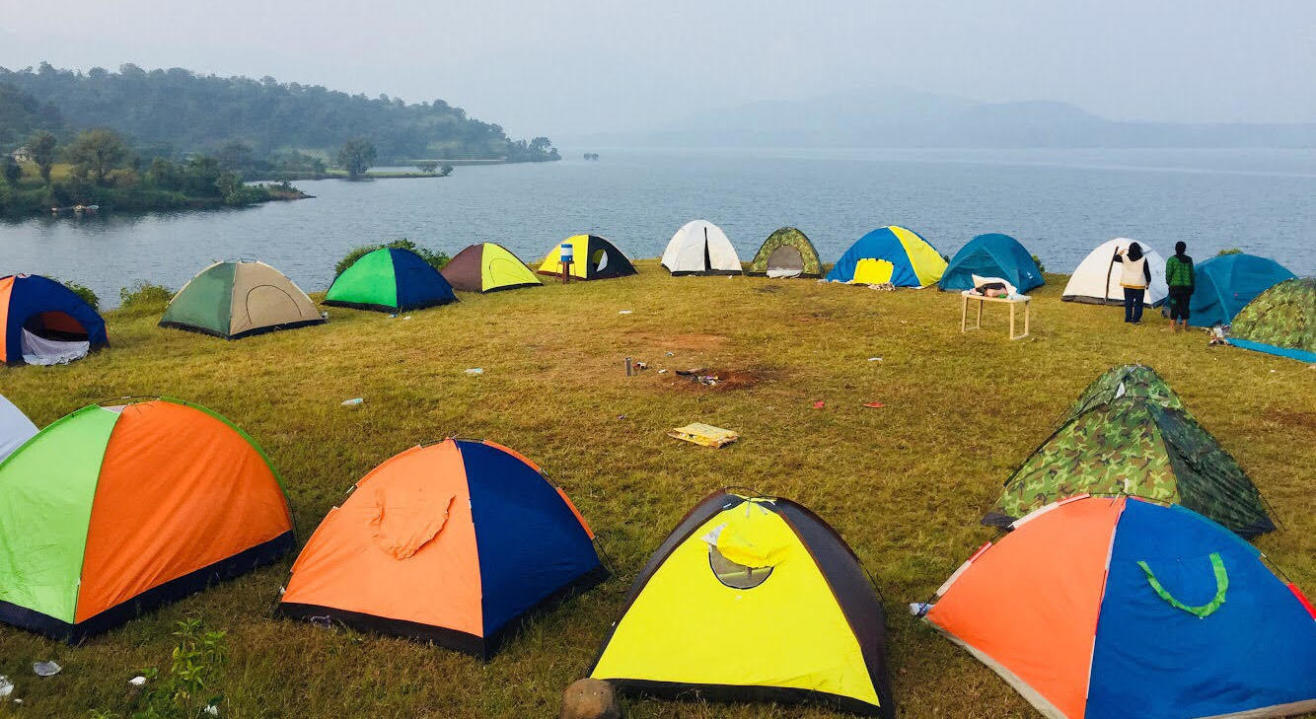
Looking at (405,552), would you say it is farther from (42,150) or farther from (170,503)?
(42,150)

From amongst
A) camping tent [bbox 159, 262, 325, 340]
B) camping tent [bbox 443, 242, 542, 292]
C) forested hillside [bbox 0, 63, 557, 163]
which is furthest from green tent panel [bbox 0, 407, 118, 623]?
forested hillside [bbox 0, 63, 557, 163]

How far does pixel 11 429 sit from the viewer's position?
834cm

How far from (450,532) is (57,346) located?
453 inches

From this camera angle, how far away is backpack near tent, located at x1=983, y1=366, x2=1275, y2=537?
7199 millimetres

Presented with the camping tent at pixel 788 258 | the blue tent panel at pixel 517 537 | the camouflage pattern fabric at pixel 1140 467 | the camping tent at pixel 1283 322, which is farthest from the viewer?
the camping tent at pixel 788 258

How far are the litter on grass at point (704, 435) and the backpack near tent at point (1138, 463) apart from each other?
307 centimetres

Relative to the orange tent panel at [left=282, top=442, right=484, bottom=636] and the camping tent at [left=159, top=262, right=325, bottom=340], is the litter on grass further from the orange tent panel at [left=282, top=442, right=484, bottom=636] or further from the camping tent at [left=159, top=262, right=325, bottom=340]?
the camping tent at [left=159, top=262, right=325, bottom=340]

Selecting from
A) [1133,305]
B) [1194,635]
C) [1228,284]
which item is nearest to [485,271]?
[1133,305]

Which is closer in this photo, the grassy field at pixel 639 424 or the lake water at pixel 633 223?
the grassy field at pixel 639 424

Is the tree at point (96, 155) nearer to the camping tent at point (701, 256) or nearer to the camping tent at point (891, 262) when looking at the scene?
the camping tent at point (701, 256)

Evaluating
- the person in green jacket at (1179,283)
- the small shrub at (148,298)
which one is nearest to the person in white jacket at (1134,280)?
the person in green jacket at (1179,283)

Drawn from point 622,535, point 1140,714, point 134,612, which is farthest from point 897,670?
point 134,612

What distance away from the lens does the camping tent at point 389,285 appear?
1806cm

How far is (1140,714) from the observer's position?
16.5ft
